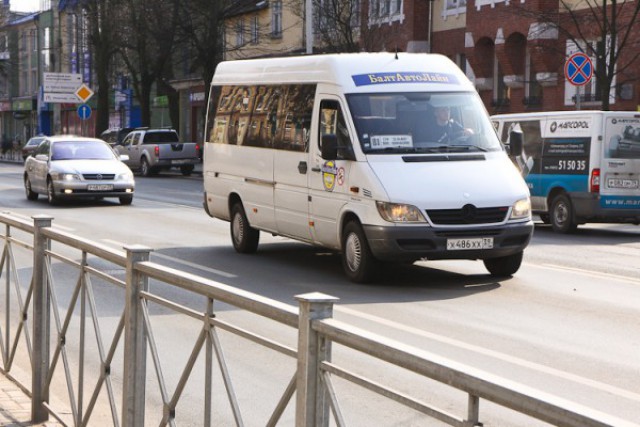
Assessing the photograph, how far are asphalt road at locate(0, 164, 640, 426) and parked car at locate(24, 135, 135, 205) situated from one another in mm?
5075

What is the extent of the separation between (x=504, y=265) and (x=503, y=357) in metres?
4.73

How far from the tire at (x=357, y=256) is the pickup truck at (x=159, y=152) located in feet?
107

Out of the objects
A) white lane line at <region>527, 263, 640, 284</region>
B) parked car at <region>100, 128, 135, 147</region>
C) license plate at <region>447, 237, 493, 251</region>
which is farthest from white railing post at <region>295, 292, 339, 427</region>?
parked car at <region>100, 128, 135, 147</region>

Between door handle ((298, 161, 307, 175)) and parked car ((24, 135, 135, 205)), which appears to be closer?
door handle ((298, 161, 307, 175))

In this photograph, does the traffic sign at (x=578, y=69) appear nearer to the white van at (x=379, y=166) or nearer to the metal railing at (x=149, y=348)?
the white van at (x=379, y=166)

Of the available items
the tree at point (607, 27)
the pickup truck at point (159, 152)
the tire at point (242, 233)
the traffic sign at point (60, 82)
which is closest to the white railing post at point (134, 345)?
the tire at point (242, 233)

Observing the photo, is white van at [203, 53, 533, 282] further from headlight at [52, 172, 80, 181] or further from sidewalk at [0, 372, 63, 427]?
headlight at [52, 172, 80, 181]

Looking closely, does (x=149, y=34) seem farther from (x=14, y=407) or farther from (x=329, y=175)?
(x=14, y=407)

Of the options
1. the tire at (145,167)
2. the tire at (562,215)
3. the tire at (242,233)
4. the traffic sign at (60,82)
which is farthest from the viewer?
the traffic sign at (60,82)

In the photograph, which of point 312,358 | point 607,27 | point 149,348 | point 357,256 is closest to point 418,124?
point 357,256

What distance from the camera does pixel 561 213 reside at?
20.6 m

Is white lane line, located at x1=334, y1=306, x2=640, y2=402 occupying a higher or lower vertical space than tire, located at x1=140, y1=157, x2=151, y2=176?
higher

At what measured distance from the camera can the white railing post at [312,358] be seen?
11.3ft

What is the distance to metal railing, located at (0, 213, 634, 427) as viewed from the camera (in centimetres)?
287
